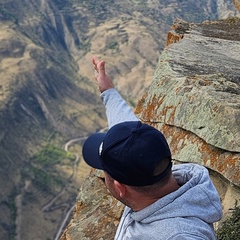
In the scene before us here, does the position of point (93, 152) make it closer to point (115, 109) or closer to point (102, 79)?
point (115, 109)

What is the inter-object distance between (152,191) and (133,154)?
0.86ft

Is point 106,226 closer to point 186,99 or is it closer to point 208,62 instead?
point 186,99

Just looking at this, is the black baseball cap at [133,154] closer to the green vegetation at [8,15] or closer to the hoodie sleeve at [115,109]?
the hoodie sleeve at [115,109]

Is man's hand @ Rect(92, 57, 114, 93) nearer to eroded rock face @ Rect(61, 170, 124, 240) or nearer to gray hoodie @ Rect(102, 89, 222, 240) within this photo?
gray hoodie @ Rect(102, 89, 222, 240)

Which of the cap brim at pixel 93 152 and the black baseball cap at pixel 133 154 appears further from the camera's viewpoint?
the cap brim at pixel 93 152

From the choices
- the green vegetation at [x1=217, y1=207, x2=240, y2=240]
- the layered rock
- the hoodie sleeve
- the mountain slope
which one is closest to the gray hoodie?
the hoodie sleeve

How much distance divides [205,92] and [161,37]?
131 m

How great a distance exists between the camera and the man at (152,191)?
264cm

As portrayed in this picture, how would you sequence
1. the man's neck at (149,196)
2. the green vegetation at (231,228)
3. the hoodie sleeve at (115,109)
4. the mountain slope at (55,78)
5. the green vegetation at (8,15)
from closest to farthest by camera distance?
1. the man's neck at (149,196)
2. the hoodie sleeve at (115,109)
3. the green vegetation at (231,228)
4. the mountain slope at (55,78)
5. the green vegetation at (8,15)

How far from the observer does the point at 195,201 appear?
9.12 feet

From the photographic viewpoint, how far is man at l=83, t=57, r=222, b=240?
8.65 feet

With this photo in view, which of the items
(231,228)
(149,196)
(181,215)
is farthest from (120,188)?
(231,228)

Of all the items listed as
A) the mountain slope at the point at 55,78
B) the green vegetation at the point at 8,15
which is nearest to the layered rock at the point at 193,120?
the mountain slope at the point at 55,78

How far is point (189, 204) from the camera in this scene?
9.01 ft
